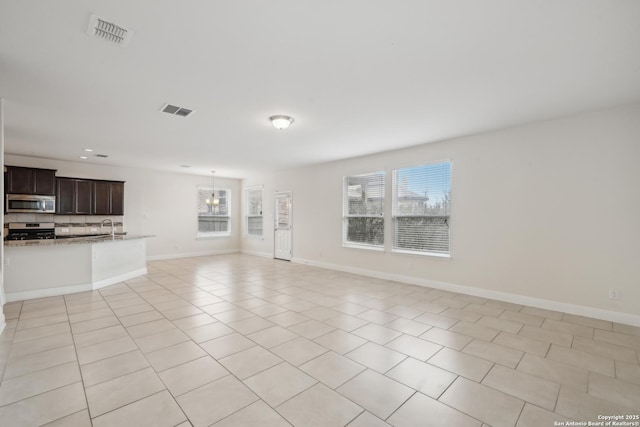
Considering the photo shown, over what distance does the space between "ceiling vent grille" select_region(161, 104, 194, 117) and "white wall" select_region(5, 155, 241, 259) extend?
5250 millimetres

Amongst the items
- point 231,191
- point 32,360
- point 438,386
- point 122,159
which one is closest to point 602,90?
point 438,386

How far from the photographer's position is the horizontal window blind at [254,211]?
375 inches

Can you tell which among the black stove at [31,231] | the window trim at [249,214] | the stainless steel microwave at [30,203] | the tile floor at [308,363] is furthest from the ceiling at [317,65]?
the window trim at [249,214]

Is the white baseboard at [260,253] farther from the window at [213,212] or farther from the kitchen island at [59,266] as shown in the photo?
the kitchen island at [59,266]

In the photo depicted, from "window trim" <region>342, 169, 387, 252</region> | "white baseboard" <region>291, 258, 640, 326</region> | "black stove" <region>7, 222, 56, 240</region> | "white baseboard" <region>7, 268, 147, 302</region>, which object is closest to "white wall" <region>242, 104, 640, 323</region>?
"white baseboard" <region>291, 258, 640, 326</region>

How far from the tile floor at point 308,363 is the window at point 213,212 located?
5168 mm

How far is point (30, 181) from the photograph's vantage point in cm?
629

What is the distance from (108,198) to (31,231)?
5.25 ft

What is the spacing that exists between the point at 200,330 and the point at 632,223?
5272 mm

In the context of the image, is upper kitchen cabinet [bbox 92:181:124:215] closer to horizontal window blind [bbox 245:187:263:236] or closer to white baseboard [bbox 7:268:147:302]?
white baseboard [bbox 7:268:147:302]

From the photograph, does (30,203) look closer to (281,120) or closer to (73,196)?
(73,196)

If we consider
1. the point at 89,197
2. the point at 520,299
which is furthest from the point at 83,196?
the point at 520,299

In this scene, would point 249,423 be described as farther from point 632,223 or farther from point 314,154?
point 314,154

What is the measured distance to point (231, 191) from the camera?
10.1 meters
